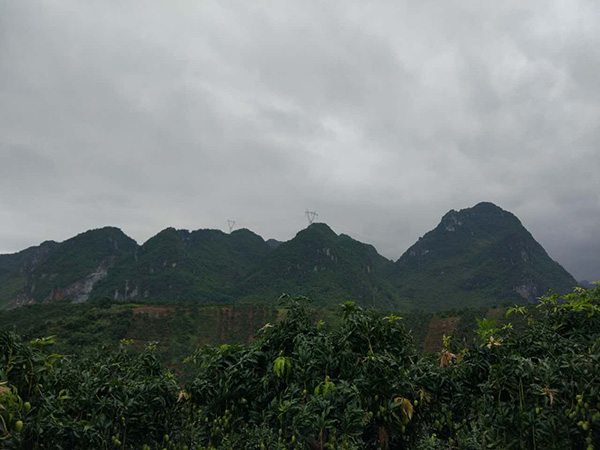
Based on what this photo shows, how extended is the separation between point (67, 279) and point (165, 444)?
541ft

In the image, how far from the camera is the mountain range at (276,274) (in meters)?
125

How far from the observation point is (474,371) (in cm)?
453

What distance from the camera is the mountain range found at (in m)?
125

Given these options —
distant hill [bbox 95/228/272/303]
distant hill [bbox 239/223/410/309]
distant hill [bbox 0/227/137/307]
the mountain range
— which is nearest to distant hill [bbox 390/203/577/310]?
the mountain range

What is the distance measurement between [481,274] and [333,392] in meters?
163

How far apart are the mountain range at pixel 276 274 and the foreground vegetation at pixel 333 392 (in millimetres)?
100390

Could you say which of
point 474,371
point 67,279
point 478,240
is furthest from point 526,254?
point 67,279

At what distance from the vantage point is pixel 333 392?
385 centimetres

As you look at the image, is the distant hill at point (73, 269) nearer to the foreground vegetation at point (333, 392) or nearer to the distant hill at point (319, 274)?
the distant hill at point (319, 274)

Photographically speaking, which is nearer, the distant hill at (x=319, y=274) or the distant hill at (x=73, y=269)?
the distant hill at (x=319, y=274)

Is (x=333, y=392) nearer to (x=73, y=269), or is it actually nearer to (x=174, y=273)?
(x=174, y=273)

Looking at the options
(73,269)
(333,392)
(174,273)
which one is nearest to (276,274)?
(174,273)

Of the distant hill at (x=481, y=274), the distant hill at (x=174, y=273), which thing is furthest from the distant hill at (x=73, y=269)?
the distant hill at (x=481, y=274)

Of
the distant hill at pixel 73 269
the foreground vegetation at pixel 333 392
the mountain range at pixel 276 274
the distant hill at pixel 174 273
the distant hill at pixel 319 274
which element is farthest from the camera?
the distant hill at pixel 73 269
